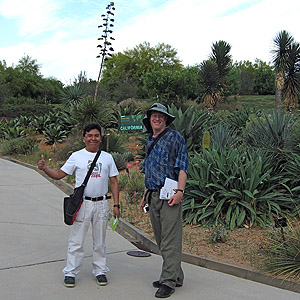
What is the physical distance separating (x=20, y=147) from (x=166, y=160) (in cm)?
1647

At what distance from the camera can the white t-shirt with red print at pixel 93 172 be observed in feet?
15.2

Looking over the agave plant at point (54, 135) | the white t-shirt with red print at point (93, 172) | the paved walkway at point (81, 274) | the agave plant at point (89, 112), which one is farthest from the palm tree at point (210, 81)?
the white t-shirt with red print at point (93, 172)

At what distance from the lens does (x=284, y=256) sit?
5160 millimetres

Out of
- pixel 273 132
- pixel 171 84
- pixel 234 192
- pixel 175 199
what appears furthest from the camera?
pixel 171 84

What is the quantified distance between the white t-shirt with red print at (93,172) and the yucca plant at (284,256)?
2220mm

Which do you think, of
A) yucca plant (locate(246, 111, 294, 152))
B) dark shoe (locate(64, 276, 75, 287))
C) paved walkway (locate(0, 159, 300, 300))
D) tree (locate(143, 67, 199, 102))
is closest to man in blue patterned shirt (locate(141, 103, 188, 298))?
paved walkway (locate(0, 159, 300, 300))

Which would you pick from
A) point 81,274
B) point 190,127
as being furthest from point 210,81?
point 81,274

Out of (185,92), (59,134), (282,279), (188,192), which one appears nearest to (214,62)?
(59,134)

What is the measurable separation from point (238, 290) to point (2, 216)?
5.06 metres

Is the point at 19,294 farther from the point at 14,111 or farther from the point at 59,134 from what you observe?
the point at 14,111

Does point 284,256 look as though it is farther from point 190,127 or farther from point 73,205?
point 190,127

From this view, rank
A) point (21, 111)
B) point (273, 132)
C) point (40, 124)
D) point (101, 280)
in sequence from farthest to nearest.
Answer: point (21, 111) → point (40, 124) → point (273, 132) → point (101, 280)

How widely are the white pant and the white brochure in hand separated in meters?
0.74

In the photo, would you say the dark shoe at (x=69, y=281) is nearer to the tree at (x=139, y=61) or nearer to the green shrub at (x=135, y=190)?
the green shrub at (x=135, y=190)
